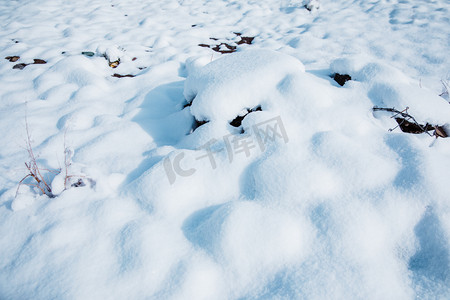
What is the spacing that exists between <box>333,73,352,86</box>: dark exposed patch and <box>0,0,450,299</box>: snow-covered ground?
5 centimetres

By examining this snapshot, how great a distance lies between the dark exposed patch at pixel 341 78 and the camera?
2.20 metres

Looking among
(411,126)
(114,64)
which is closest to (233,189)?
(411,126)

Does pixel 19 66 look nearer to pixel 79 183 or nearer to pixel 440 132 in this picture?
pixel 79 183

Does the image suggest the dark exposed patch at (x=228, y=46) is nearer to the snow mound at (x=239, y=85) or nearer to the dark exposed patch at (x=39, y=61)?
the snow mound at (x=239, y=85)

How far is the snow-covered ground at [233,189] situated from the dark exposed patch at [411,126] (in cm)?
6

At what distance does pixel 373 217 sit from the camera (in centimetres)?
126

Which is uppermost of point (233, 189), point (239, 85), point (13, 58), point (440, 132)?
point (239, 85)

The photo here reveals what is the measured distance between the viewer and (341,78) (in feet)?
7.36

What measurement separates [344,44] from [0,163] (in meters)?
4.82

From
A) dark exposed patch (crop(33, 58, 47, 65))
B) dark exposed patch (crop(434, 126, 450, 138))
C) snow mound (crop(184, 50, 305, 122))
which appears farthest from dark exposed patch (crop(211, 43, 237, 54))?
dark exposed patch (crop(434, 126, 450, 138))

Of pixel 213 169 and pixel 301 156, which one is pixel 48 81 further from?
pixel 301 156

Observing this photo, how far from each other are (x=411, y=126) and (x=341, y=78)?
29.8 inches
